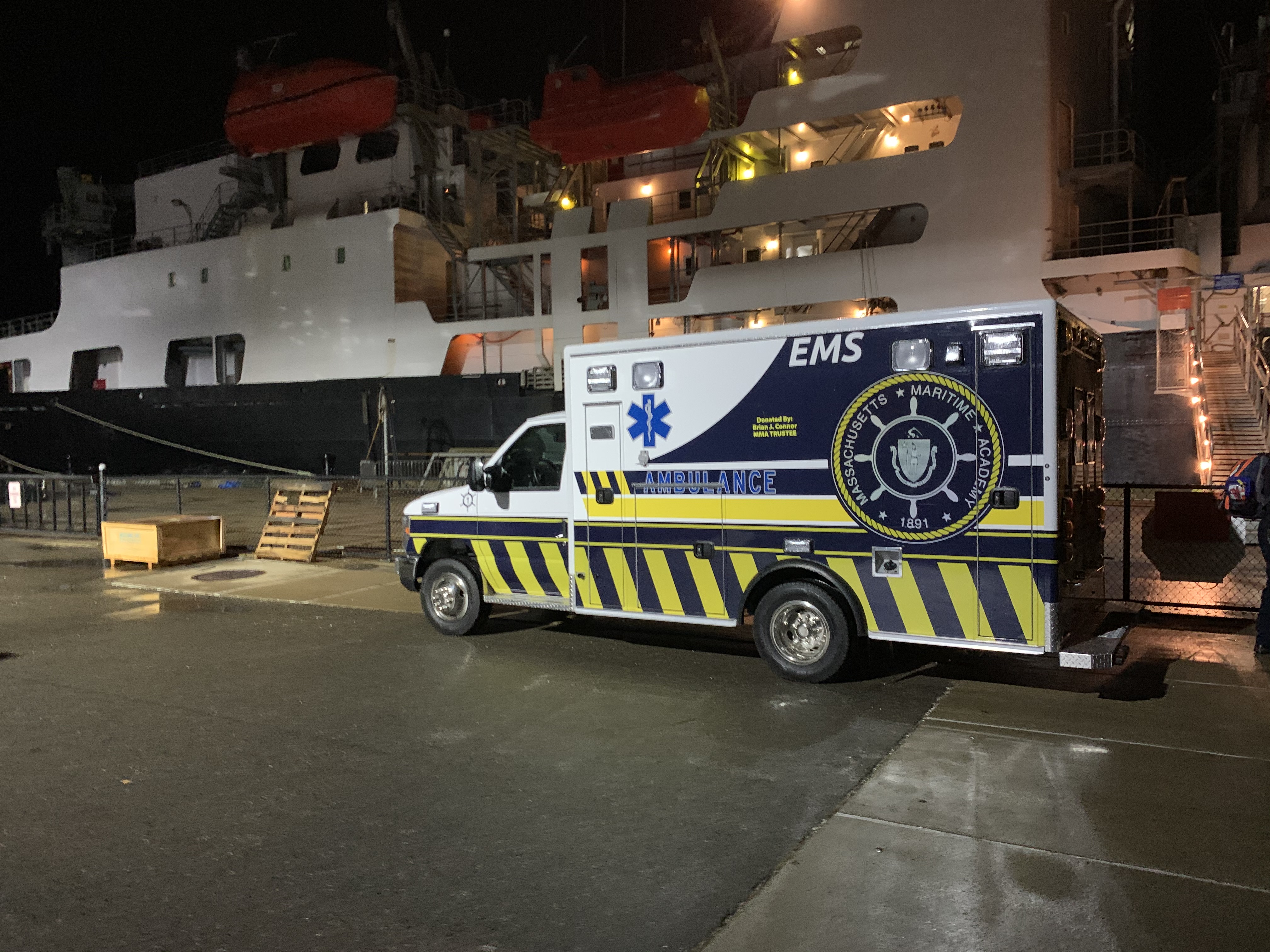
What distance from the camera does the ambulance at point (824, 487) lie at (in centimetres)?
592

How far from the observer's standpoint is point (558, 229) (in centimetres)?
2408

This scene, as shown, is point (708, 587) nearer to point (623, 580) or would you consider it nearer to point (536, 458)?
point (623, 580)

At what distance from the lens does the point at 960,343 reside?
19.8ft

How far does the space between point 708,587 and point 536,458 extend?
2231mm

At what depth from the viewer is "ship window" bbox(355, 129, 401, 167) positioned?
2764cm

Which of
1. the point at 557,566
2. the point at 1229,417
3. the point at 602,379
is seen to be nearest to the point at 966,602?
the point at 602,379

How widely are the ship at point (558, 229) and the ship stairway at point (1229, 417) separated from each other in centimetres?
139

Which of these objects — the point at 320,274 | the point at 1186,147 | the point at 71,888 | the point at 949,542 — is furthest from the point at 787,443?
the point at 1186,147

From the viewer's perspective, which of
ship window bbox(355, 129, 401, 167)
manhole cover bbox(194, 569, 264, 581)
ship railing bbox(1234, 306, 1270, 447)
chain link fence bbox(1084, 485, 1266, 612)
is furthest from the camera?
ship window bbox(355, 129, 401, 167)

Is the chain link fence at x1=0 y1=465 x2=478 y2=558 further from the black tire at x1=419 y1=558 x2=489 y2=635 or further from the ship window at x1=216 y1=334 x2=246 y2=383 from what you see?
the ship window at x1=216 y1=334 x2=246 y2=383

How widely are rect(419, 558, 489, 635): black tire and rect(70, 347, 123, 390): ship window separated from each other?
2949cm

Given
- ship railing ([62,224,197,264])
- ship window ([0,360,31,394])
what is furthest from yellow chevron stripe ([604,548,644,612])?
ship window ([0,360,31,394])

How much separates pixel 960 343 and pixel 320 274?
80.3 feet

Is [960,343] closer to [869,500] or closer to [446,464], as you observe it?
[869,500]
